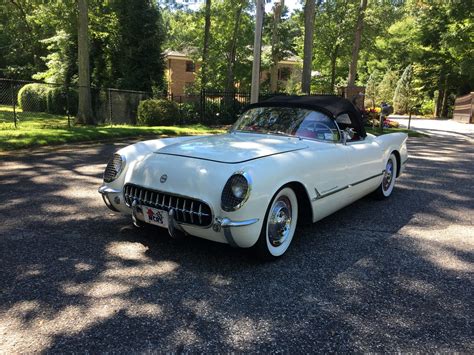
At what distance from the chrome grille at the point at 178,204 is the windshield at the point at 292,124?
1.74 meters

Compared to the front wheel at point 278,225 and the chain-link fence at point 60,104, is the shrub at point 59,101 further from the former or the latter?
the front wheel at point 278,225

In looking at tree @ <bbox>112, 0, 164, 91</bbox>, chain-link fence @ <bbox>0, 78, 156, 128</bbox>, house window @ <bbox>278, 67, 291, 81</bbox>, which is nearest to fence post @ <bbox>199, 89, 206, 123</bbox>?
chain-link fence @ <bbox>0, 78, 156, 128</bbox>

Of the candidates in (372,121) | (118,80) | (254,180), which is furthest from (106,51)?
(254,180)

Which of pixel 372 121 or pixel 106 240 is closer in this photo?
pixel 106 240

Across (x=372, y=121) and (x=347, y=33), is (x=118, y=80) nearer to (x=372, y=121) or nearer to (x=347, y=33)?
(x=372, y=121)

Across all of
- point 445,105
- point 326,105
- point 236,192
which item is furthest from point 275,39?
point 236,192

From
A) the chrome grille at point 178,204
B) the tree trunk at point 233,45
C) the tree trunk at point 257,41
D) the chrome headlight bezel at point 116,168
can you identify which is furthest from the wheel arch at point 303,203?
the tree trunk at point 233,45

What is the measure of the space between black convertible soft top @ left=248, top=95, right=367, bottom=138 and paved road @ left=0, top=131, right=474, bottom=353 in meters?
1.19

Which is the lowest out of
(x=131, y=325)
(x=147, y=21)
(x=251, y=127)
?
(x=131, y=325)

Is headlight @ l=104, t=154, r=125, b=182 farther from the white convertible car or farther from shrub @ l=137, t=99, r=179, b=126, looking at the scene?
shrub @ l=137, t=99, r=179, b=126

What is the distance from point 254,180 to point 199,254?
98 cm

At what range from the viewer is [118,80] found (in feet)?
75.7

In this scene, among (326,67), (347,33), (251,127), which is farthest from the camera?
(326,67)

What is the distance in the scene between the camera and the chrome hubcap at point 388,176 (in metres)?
5.94
